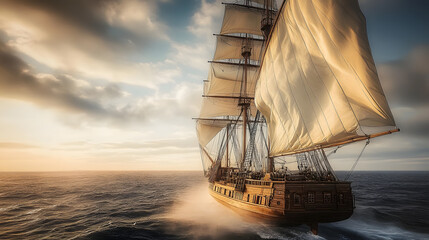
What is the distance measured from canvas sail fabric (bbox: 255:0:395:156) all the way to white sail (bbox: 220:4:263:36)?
21.0 meters

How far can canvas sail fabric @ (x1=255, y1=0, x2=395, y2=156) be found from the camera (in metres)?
15.1

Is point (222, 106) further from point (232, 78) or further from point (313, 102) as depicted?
point (313, 102)

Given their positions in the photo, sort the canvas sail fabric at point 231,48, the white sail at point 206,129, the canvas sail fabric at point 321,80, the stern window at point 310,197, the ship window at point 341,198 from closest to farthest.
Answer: the canvas sail fabric at point 321,80, the stern window at point 310,197, the ship window at point 341,198, the canvas sail fabric at point 231,48, the white sail at point 206,129

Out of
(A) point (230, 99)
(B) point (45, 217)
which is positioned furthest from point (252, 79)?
(B) point (45, 217)

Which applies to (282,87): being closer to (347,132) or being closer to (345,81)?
(345,81)

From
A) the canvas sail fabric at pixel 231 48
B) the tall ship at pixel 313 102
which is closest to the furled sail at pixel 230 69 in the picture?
the canvas sail fabric at pixel 231 48

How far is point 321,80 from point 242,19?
29306 millimetres

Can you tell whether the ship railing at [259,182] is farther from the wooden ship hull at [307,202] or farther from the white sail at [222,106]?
the white sail at [222,106]

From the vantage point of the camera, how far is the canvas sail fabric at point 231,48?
44.3 m

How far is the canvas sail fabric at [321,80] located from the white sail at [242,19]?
21.0 meters

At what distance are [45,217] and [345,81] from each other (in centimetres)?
3709

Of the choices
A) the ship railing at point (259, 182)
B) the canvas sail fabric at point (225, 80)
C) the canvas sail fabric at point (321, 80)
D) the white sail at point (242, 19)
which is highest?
the white sail at point (242, 19)

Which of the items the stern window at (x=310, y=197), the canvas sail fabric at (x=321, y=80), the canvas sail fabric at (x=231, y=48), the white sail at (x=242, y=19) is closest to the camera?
the canvas sail fabric at (x=321, y=80)

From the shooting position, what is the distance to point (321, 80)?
17359 mm
